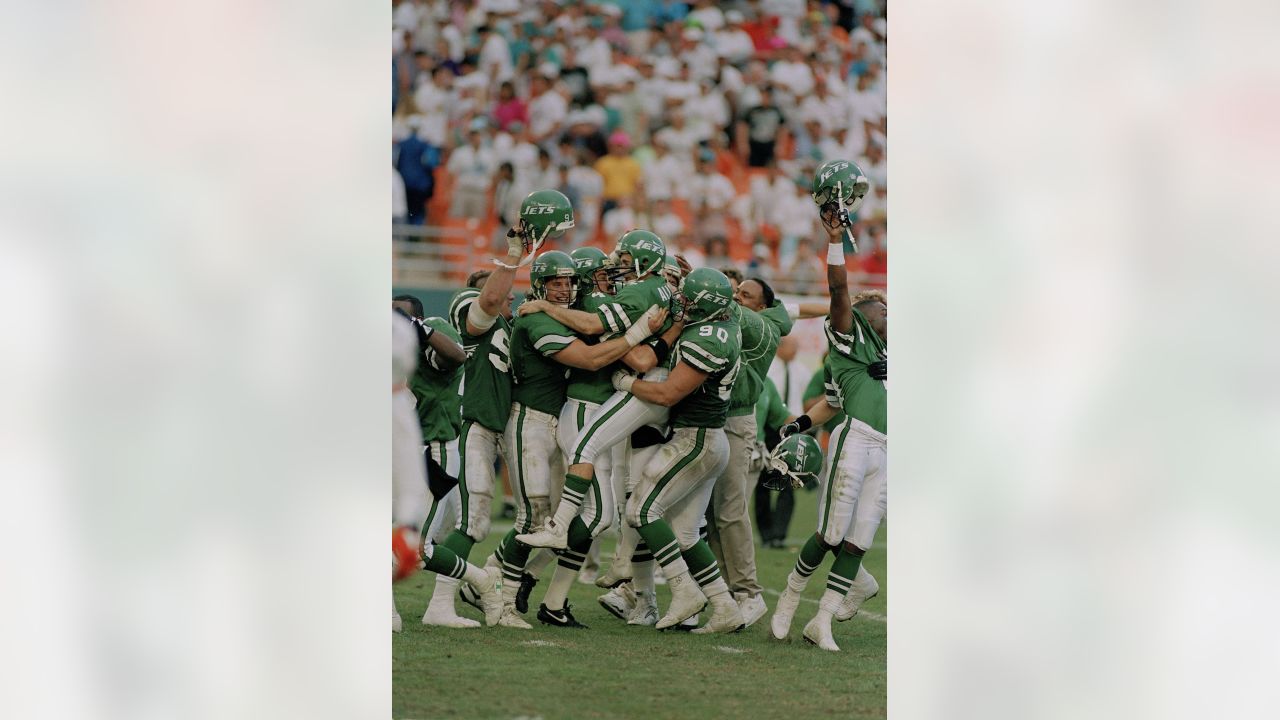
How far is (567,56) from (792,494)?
4.16m

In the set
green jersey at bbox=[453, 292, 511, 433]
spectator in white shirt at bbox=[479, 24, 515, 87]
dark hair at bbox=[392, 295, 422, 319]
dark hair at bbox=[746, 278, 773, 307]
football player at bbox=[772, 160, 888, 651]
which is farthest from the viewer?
spectator in white shirt at bbox=[479, 24, 515, 87]

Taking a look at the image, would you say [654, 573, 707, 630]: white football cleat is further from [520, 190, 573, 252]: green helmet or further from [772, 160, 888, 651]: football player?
[520, 190, 573, 252]: green helmet

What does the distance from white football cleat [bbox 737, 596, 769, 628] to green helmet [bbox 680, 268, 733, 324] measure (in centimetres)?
128

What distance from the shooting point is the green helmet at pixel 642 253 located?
17.6 ft

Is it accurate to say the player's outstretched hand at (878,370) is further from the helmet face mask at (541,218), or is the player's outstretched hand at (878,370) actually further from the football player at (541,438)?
the helmet face mask at (541,218)

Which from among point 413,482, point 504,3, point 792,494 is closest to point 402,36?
point 504,3

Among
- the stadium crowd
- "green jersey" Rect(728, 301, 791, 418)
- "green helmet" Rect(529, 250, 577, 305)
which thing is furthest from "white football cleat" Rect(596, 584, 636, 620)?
the stadium crowd

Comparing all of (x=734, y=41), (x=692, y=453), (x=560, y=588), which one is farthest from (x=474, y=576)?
(x=734, y=41)

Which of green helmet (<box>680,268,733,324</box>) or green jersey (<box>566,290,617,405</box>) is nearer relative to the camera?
green helmet (<box>680,268,733,324</box>)

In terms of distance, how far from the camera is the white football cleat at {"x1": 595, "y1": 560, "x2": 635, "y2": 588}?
5773 mm

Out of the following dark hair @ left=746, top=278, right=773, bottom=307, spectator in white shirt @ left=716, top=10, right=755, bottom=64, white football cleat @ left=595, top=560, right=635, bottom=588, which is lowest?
white football cleat @ left=595, top=560, right=635, bottom=588

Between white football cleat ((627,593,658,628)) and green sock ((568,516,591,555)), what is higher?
green sock ((568,516,591,555))

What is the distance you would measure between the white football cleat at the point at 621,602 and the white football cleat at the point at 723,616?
409mm
